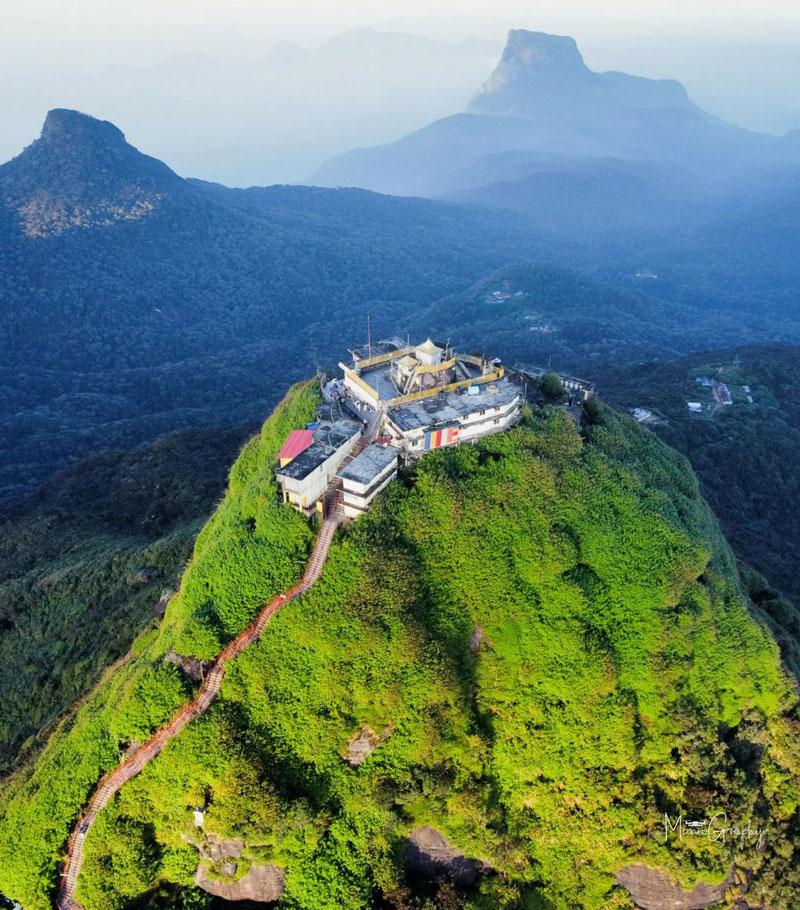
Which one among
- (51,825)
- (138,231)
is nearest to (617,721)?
(51,825)

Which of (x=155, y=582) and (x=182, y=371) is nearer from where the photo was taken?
(x=155, y=582)

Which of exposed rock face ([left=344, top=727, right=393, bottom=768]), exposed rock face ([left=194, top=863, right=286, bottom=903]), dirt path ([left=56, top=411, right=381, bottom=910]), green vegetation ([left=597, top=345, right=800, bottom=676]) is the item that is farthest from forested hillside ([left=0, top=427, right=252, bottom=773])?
green vegetation ([left=597, top=345, right=800, bottom=676])

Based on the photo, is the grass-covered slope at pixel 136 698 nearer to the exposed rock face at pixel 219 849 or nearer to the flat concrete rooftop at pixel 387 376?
the exposed rock face at pixel 219 849

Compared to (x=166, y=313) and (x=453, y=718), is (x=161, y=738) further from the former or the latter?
(x=166, y=313)

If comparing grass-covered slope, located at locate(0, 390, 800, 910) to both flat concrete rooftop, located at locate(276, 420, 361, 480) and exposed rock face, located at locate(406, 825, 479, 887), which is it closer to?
exposed rock face, located at locate(406, 825, 479, 887)

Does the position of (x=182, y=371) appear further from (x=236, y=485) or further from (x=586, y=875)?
(x=586, y=875)

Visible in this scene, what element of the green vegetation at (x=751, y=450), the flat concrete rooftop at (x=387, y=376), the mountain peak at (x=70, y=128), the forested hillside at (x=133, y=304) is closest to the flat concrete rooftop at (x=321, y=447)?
the flat concrete rooftop at (x=387, y=376)
